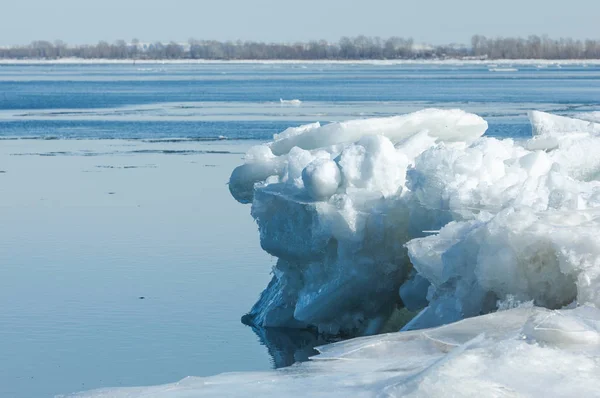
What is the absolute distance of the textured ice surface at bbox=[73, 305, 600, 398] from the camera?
4.29 meters

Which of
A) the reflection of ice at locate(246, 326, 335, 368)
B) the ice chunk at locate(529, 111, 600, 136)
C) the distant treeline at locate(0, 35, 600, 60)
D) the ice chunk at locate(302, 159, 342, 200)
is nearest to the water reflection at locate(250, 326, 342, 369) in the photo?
the reflection of ice at locate(246, 326, 335, 368)

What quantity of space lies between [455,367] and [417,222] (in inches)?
109

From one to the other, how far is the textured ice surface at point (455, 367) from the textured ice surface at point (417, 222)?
42cm

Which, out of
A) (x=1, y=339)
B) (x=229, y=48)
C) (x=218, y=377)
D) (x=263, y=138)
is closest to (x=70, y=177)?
(x=263, y=138)

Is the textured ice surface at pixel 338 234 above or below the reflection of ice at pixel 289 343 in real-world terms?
above

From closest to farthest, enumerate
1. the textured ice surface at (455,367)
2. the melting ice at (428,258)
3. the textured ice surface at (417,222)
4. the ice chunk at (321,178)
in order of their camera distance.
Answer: the textured ice surface at (455,367) < the melting ice at (428,258) < the textured ice surface at (417,222) < the ice chunk at (321,178)

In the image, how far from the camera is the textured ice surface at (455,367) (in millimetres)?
4285

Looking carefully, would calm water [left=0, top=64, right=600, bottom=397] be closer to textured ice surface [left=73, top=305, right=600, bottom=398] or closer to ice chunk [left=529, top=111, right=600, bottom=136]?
textured ice surface [left=73, top=305, right=600, bottom=398]

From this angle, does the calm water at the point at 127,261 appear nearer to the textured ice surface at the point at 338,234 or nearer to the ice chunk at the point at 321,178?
the textured ice surface at the point at 338,234

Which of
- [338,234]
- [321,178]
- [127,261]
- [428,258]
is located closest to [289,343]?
[338,234]

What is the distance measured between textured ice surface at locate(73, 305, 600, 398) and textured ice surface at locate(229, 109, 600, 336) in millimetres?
418

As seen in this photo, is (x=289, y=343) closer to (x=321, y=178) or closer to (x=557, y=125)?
(x=321, y=178)

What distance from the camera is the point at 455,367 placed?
4.43m

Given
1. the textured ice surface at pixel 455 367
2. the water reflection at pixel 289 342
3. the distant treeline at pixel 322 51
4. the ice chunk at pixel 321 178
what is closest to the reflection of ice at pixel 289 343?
the water reflection at pixel 289 342
